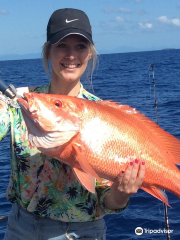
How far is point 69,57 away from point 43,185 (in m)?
1.08

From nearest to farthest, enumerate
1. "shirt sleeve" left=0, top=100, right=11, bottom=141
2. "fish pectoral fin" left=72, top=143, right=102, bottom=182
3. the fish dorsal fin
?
"fish pectoral fin" left=72, top=143, right=102, bottom=182
"shirt sleeve" left=0, top=100, right=11, bottom=141
the fish dorsal fin

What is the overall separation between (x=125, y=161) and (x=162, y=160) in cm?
37

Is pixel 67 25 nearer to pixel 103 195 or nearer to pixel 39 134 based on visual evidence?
pixel 39 134

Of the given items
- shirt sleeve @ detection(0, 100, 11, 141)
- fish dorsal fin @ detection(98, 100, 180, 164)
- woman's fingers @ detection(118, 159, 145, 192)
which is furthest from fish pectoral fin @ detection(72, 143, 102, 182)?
shirt sleeve @ detection(0, 100, 11, 141)

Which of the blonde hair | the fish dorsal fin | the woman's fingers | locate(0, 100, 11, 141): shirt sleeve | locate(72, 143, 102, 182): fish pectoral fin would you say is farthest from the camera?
the blonde hair

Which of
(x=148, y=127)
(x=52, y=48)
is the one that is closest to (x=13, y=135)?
(x=52, y=48)

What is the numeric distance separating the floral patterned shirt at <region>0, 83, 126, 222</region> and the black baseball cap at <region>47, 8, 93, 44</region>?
717mm

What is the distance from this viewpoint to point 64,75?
2.85 meters

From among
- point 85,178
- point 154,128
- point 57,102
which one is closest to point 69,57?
point 57,102

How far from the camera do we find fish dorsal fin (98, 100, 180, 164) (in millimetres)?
2811

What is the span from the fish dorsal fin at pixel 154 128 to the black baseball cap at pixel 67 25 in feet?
2.07

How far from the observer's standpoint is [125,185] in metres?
2.65

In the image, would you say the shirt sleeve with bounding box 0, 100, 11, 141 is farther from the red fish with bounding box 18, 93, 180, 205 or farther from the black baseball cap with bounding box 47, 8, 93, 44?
the black baseball cap with bounding box 47, 8, 93, 44

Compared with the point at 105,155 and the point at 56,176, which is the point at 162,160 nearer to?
the point at 105,155
